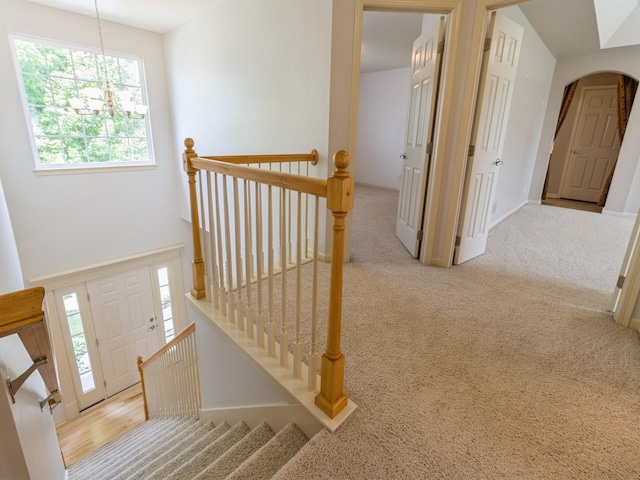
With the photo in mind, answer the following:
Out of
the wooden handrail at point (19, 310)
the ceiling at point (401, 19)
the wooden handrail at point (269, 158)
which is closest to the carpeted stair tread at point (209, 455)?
the wooden handrail at point (19, 310)

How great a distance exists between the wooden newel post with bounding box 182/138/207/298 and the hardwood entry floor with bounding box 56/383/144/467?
3.29 m

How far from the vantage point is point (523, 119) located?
14.8 feet

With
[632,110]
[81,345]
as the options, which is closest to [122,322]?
[81,345]

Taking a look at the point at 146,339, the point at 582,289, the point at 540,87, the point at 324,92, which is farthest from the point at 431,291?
the point at 146,339

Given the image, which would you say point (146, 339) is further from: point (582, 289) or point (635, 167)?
point (635, 167)

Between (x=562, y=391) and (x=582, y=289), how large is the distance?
1384 millimetres

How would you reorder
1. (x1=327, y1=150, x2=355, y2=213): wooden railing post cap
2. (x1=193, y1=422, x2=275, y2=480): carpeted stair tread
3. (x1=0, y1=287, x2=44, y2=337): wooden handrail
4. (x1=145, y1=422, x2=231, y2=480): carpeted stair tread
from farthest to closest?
(x1=145, y1=422, x2=231, y2=480): carpeted stair tread
(x1=193, y1=422, x2=275, y2=480): carpeted stair tread
(x1=327, y1=150, x2=355, y2=213): wooden railing post cap
(x1=0, y1=287, x2=44, y2=337): wooden handrail

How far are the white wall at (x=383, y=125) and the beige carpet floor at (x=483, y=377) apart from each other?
14.2 feet

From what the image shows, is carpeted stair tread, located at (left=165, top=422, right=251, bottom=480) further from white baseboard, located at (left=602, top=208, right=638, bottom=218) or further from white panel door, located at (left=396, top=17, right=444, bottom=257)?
white baseboard, located at (left=602, top=208, right=638, bottom=218)

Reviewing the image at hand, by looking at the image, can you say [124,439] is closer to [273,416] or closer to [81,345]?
[81,345]

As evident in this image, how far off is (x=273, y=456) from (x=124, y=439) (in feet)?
10.6

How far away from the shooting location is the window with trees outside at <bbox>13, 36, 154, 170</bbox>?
3969mm

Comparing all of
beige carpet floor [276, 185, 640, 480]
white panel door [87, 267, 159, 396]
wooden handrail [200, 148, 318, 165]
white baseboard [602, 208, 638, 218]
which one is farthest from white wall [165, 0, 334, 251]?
white baseboard [602, 208, 638, 218]

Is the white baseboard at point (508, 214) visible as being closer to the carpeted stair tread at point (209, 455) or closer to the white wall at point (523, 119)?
the white wall at point (523, 119)
